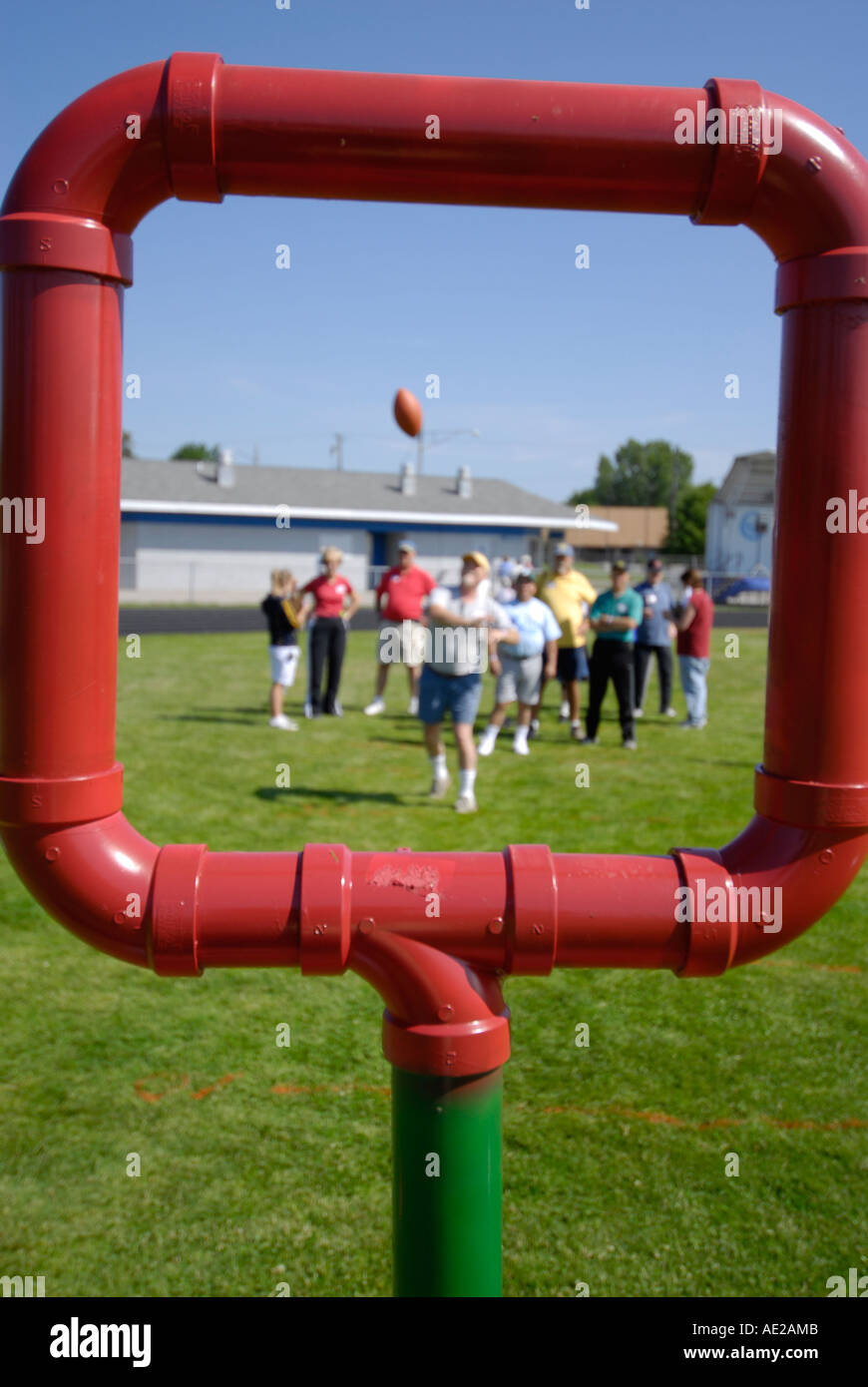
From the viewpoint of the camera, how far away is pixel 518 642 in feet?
33.6

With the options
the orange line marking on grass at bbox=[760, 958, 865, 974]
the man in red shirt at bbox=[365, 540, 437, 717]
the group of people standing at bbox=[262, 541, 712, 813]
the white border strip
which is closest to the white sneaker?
the group of people standing at bbox=[262, 541, 712, 813]

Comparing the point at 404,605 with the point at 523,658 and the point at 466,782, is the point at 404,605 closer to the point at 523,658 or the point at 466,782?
the point at 523,658

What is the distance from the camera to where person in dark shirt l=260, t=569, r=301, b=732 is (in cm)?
1209

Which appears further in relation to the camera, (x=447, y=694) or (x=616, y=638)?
(x=616, y=638)

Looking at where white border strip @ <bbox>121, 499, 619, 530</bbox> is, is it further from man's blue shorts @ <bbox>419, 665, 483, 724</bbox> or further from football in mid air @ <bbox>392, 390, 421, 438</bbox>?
man's blue shorts @ <bbox>419, 665, 483, 724</bbox>

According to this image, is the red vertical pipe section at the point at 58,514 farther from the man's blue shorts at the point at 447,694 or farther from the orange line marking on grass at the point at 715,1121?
the man's blue shorts at the point at 447,694

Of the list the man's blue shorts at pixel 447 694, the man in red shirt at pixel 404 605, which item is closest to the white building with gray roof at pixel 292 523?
the man in red shirt at pixel 404 605

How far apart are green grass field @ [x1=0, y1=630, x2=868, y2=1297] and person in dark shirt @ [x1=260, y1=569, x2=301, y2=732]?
5.58 m

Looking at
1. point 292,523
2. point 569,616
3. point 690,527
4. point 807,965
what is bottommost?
point 807,965

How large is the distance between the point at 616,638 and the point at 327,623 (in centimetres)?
363

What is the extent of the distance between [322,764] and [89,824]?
8.66 m

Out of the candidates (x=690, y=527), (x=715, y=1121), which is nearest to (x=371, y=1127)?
(x=715, y=1121)
